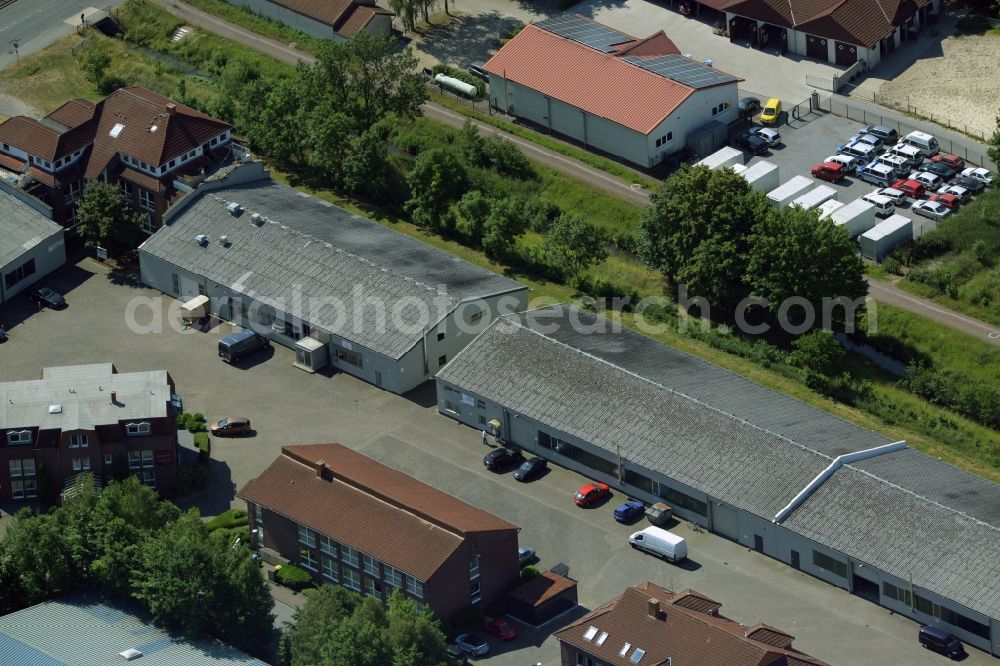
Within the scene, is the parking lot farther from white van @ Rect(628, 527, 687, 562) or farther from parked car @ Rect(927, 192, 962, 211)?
parked car @ Rect(927, 192, 962, 211)

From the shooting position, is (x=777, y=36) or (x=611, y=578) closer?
(x=611, y=578)

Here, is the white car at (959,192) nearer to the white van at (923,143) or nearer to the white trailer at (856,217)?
the white van at (923,143)

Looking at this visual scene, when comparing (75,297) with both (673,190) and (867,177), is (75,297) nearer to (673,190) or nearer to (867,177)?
(673,190)

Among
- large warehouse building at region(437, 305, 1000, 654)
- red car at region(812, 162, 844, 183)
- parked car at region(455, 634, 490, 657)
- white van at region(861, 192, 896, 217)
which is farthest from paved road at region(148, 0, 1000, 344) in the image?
parked car at region(455, 634, 490, 657)

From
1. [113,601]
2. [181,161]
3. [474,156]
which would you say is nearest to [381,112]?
[474,156]

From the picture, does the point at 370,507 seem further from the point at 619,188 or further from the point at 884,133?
the point at 884,133

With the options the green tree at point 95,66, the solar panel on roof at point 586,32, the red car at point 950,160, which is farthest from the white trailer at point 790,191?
the green tree at point 95,66
